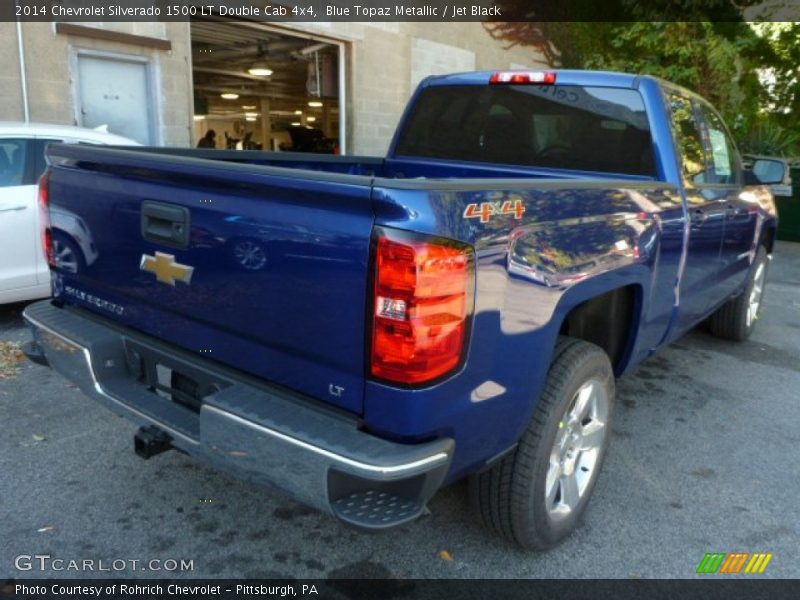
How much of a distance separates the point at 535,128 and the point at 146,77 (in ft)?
20.8

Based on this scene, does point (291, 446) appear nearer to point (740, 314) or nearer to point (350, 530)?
point (350, 530)

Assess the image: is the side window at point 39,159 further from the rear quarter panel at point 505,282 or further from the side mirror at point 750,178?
the side mirror at point 750,178

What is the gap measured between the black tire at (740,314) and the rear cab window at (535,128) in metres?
2.36

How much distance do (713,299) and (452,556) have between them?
263 centimetres

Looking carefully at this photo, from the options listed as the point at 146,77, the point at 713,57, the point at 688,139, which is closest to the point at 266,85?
the point at 146,77

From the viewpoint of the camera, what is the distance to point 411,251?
184 centimetres

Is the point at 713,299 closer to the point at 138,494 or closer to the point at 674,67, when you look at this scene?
the point at 138,494

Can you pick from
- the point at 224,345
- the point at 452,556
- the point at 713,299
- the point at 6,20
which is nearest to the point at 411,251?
the point at 224,345

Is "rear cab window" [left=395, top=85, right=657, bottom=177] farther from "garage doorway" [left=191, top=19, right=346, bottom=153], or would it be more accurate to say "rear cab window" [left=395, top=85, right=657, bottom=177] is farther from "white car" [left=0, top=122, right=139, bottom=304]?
"garage doorway" [left=191, top=19, right=346, bottom=153]

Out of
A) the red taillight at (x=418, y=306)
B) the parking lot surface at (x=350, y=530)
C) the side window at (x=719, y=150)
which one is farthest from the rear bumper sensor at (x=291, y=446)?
the side window at (x=719, y=150)

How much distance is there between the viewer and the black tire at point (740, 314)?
5.54m

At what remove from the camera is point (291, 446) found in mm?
1966

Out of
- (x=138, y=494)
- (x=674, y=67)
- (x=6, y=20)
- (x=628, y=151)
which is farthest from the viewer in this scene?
(x=674, y=67)

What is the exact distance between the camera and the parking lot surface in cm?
264
